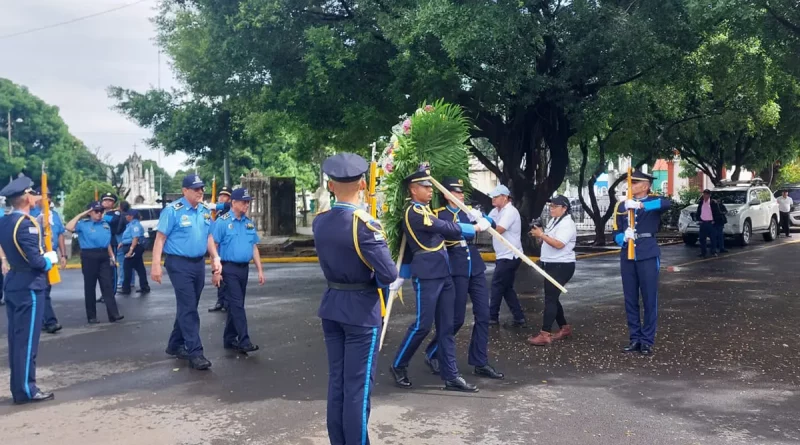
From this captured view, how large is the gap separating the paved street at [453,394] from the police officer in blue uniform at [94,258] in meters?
0.38

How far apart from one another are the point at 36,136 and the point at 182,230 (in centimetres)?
5958

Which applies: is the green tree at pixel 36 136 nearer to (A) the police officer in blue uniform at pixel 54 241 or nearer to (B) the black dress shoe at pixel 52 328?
(A) the police officer in blue uniform at pixel 54 241

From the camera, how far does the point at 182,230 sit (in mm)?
7426

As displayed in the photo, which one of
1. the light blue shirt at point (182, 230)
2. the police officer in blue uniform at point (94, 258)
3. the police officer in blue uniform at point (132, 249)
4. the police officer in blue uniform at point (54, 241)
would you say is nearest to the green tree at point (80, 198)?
the police officer in blue uniform at point (132, 249)

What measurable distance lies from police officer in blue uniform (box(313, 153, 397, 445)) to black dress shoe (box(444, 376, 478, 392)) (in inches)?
80.0

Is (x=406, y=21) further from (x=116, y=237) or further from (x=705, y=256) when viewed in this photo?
(x=705, y=256)

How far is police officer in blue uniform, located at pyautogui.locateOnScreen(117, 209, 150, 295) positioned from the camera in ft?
42.9

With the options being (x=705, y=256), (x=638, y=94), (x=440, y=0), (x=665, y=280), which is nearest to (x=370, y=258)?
(x=440, y=0)

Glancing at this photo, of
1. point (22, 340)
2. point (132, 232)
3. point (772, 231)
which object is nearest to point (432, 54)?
point (132, 232)

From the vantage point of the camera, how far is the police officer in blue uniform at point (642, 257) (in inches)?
308

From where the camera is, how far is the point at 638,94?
1761cm

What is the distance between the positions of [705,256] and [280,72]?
11.7 metres

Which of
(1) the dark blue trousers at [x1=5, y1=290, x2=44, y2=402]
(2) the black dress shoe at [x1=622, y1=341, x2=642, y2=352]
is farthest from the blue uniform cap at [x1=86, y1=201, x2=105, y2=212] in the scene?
(2) the black dress shoe at [x1=622, y1=341, x2=642, y2=352]

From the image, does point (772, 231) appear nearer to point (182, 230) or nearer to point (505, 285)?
point (505, 285)
